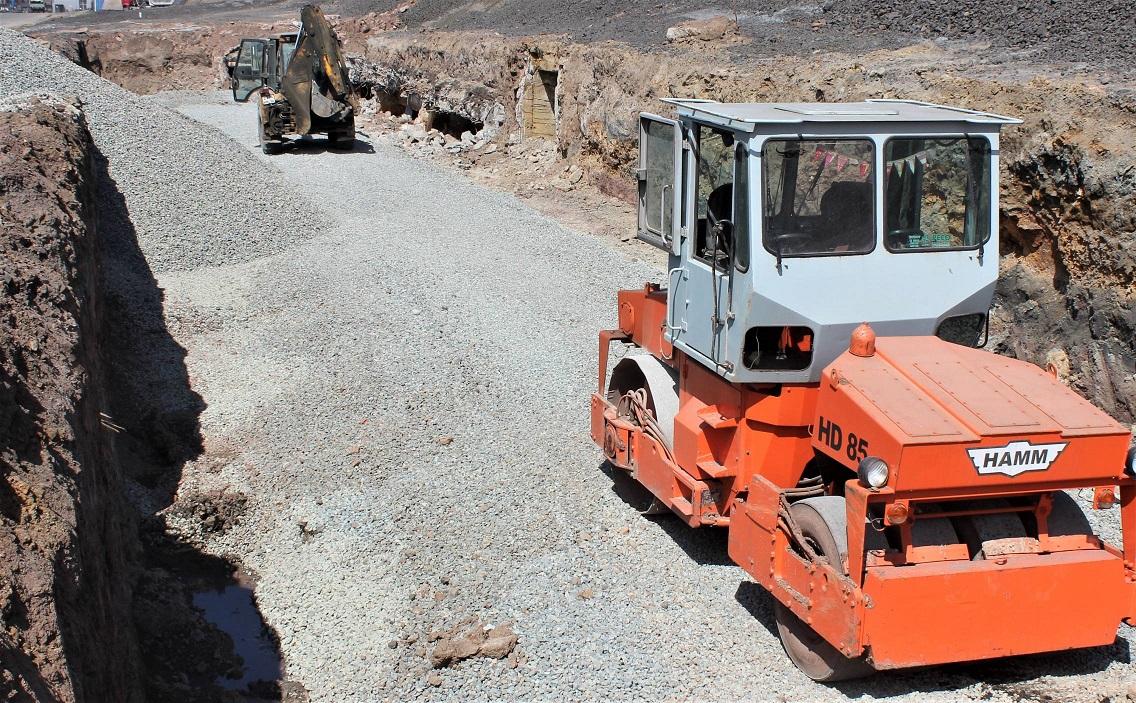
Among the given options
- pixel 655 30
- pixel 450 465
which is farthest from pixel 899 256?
pixel 655 30

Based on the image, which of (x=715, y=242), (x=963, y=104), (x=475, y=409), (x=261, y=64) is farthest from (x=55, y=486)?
(x=261, y=64)

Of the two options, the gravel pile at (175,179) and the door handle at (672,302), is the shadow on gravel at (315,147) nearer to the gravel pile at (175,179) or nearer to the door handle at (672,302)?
the gravel pile at (175,179)

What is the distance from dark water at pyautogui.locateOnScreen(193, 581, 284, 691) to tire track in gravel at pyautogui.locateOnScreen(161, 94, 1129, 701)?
117mm

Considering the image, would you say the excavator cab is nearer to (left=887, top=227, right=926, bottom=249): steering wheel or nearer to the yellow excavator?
the yellow excavator

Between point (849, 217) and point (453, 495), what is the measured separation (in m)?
3.82

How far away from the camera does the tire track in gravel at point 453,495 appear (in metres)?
6.00

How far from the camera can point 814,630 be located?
5.49 metres

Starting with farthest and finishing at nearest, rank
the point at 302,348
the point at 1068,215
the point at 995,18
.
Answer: the point at 995,18, the point at 302,348, the point at 1068,215

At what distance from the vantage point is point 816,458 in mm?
6039

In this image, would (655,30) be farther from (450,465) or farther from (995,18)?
(450,465)

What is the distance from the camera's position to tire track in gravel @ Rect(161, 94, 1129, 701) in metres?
6.00

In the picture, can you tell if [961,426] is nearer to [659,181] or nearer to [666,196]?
[666,196]

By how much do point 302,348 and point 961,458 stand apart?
8.13 m

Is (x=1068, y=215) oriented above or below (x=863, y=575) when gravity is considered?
above
